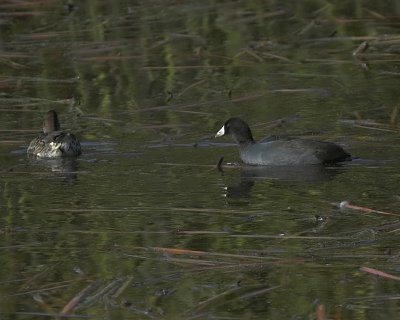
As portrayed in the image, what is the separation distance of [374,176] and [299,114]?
2.18 meters

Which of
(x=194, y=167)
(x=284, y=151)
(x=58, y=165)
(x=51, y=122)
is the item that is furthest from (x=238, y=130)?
(x=51, y=122)

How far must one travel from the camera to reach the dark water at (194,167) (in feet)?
25.9

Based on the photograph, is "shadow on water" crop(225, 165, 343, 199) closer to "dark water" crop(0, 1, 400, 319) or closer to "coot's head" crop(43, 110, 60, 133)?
"dark water" crop(0, 1, 400, 319)

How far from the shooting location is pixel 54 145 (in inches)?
462

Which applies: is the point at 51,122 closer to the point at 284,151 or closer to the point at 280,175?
the point at 284,151

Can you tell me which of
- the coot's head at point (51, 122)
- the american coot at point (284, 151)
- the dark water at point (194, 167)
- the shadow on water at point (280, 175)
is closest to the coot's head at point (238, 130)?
the american coot at point (284, 151)

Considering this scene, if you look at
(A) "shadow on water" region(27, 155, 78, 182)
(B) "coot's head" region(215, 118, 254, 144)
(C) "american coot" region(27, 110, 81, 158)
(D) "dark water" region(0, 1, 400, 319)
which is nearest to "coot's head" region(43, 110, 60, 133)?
(C) "american coot" region(27, 110, 81, 158)

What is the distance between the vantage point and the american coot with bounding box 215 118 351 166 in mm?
11086

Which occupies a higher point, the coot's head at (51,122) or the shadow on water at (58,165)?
the coot's head at (51,122)

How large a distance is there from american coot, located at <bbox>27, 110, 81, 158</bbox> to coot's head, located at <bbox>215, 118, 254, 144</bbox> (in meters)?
1.17

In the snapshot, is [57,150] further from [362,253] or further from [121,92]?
[362,253]

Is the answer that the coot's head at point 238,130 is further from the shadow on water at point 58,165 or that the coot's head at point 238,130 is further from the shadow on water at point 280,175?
the shadow on water at point 58,165

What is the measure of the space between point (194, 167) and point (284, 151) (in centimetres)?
70

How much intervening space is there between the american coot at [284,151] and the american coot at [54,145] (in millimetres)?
1203
